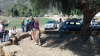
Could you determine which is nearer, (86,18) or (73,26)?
(86,18)

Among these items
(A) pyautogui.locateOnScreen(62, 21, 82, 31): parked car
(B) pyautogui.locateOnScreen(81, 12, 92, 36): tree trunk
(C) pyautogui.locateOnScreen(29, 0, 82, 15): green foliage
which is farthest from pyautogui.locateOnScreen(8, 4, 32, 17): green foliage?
(B) pyautogui.locateOnScreen(81, 12, 92, 36): tree trunk

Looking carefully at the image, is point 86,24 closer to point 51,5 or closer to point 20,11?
point 51,5

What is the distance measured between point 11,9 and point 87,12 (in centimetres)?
6141

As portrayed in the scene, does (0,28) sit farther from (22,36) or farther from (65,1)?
(65,1)

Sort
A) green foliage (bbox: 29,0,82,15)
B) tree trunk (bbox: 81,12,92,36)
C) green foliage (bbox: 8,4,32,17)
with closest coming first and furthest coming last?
1. tree trunk (bbox: 81,12,92,36)
2. green foliage (bbox: 29,0,82,15)
3. green foliage (bbox: 8,4,32,17)

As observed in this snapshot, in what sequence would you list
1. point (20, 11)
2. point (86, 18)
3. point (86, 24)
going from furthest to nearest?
point (20, 11)
point (86, 24)
point (86, 18)

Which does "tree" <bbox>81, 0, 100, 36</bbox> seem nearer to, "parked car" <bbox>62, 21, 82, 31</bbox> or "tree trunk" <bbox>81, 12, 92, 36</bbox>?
"tree trunk" <bbox>81, 12, 92, 36</bbox>

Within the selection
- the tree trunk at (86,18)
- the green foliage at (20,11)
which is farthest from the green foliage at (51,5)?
the green foliage at (20,11)

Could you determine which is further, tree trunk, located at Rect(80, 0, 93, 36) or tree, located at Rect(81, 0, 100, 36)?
tree trunk, located at Rect(80, 0, 93, 36)

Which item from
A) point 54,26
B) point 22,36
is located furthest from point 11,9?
point 22,36

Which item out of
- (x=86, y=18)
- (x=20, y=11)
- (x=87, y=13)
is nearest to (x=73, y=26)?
(x=86, y=18)

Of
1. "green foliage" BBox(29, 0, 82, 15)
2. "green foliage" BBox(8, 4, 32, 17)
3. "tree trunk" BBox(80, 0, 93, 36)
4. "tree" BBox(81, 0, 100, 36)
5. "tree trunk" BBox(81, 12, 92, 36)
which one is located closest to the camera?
"tree" BBox(81, 0, 100, 36)

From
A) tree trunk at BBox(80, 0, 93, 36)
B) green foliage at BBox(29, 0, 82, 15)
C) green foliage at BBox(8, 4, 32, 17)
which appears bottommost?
green foliage at BBox(8, 4, 32, 17)

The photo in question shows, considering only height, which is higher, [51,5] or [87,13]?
[51,5]
